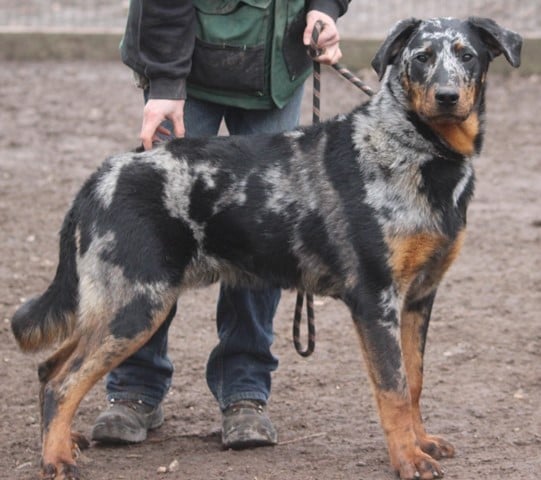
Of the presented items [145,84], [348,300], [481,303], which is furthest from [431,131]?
[481,303]

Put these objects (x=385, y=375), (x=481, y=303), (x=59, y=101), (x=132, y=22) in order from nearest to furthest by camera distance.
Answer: (x=385, y=375) → (x=132, y=22) → (x=481, y=303) → (x=59, y=101)

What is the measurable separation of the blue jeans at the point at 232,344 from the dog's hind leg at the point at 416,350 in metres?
0.65

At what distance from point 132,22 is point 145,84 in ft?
0.93

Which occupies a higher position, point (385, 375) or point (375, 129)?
point (375, 129)

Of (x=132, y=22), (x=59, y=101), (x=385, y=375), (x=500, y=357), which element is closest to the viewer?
(x=385, y=375)

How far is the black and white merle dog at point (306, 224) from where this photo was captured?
4656mm

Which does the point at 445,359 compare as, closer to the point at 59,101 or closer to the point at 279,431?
the point at 279,431

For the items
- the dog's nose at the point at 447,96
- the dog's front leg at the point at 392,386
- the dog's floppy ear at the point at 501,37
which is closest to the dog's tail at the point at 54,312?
the dog's front leg at the point at 392,386

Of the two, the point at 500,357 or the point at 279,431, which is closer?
the point at 279,431

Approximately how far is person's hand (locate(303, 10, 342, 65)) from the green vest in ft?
0.28

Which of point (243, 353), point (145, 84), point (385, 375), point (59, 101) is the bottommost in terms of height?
point (59, 101)

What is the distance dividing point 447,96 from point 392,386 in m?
1.13

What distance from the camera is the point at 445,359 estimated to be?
20.4ft

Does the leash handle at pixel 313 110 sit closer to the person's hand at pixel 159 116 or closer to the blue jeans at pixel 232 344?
the blue jeans at pixel 232 344
